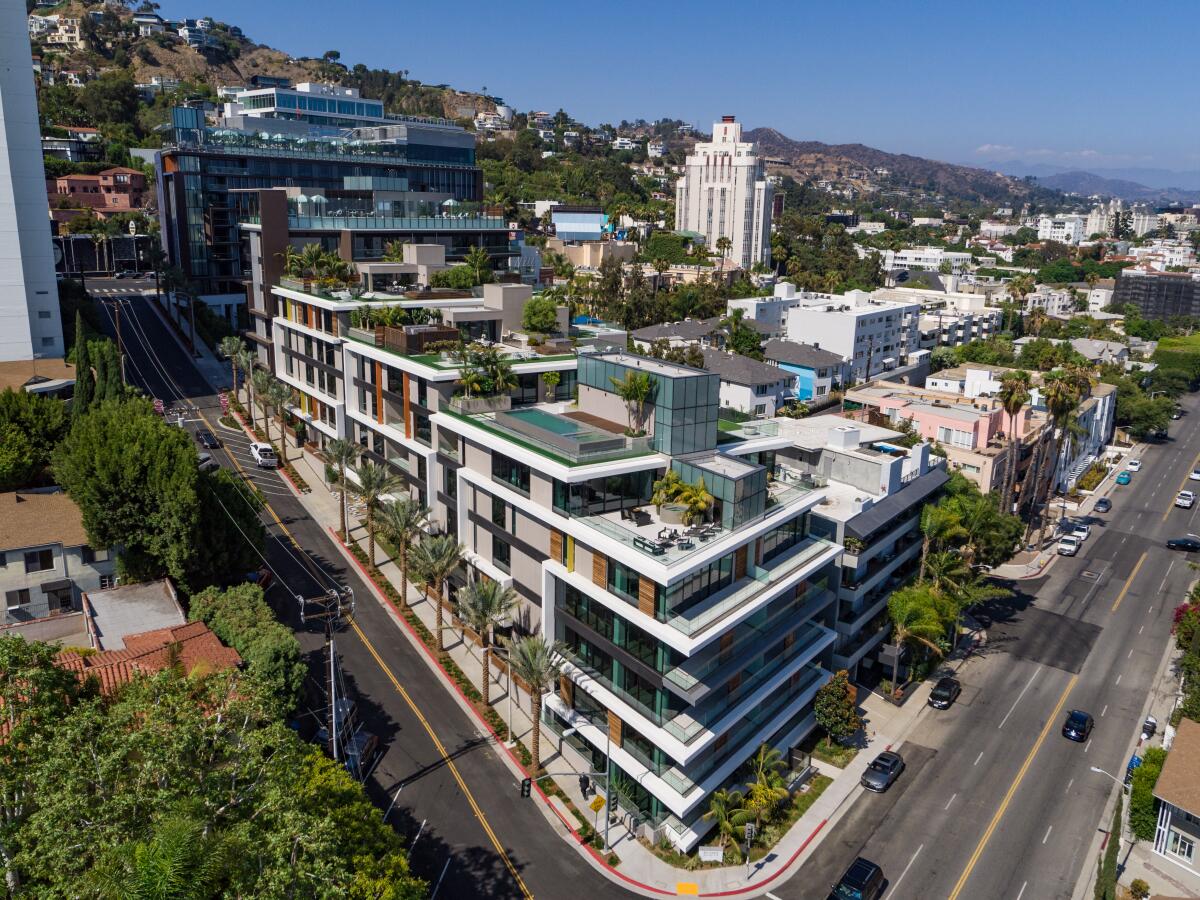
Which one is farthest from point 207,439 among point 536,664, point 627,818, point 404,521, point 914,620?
point 914,620

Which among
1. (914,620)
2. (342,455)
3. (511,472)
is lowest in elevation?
(914,620)

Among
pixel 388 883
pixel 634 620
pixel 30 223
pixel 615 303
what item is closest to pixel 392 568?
pixel 634 620

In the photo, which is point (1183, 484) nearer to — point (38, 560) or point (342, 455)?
point (342, 455)

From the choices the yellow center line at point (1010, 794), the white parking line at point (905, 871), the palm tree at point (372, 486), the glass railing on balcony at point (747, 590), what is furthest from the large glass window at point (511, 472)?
the yellow center line at point (1010, 794)

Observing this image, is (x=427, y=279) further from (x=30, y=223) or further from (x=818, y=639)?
(x=818, y=639)

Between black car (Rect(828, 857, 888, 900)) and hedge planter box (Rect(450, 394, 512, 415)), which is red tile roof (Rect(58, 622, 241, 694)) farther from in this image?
black car (Rect(828, 857, 888, 900))

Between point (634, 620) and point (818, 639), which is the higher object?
point (634, 620)
